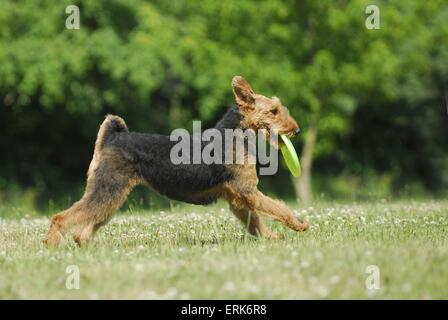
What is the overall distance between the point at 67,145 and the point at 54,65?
604 centimetres

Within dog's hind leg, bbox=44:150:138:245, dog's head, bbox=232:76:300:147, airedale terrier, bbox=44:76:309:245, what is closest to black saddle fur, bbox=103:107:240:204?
airedale terrier, bbox=44:76:309:245

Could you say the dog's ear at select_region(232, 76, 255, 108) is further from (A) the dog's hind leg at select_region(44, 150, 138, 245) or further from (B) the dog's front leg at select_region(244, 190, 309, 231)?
(A) the dog's hind leg at select_region(44, 150, 138, 245)

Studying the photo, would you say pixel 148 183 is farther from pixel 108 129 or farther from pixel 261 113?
pixel 261 113

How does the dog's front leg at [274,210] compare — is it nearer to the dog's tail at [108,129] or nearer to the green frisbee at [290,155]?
the green frisbee at [290,155]

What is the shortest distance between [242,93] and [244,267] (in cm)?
286

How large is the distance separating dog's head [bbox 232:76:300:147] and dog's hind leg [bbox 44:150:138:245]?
4.90 feet

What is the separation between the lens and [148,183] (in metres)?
6.62

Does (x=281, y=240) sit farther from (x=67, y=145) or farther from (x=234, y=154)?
(x=67, y=145)

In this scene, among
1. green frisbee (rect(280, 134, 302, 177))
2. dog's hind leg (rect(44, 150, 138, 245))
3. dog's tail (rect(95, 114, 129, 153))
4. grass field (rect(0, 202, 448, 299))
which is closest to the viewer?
grass field (rect(0, 202, 448, 299))

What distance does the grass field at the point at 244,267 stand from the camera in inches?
172

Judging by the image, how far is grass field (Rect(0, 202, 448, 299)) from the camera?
4.38 metres

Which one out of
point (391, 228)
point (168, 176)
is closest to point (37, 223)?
point (168, 176)
